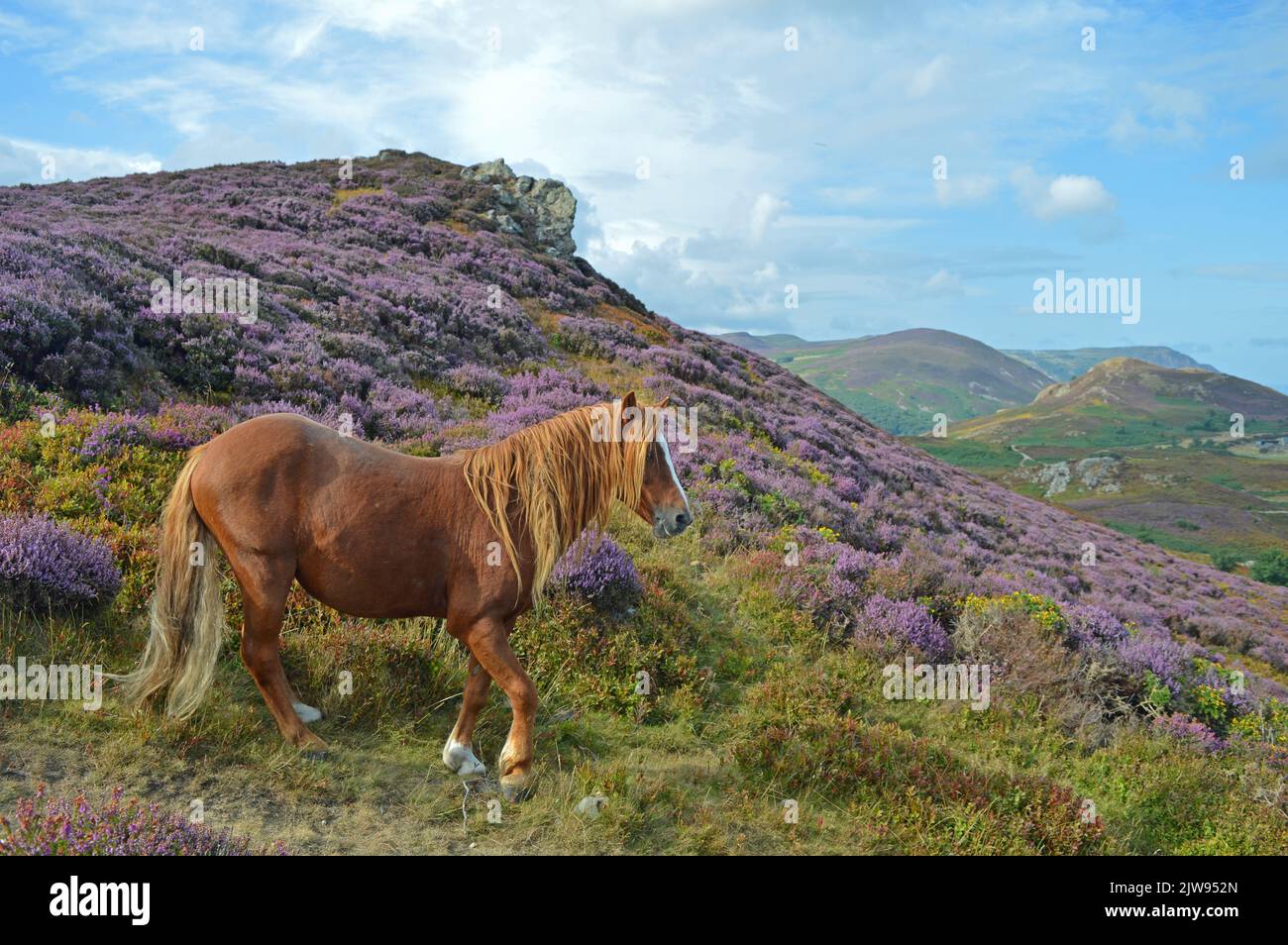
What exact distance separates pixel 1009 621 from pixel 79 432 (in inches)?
403

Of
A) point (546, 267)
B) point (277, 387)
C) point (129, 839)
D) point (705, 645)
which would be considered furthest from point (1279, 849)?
point (546, 267)

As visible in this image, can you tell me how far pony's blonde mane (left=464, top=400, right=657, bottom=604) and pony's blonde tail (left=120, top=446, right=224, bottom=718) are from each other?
5.26 ft

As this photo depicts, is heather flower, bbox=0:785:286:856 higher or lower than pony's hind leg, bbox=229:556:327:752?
lower

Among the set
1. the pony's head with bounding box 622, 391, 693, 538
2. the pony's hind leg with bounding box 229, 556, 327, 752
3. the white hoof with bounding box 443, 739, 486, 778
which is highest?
the pony's head with bounding box 622, 391, 693, 538

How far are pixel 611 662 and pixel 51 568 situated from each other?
405cm

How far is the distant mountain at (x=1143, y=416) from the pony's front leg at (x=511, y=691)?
548 ft

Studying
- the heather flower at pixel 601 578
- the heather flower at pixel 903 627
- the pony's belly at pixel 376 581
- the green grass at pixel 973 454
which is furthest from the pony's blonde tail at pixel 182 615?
the green grass at pixel 973 454

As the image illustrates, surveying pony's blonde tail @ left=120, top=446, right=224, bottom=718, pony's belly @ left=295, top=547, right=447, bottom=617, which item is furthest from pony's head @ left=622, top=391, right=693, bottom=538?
pony's blonde tail @ left=120, top=446, right=224, bottom=718

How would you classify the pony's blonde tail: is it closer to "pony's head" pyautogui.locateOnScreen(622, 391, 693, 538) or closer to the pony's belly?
the pony's belly

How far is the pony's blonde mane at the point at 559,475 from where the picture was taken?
439 centimetres

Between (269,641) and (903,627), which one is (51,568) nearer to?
(269,641)

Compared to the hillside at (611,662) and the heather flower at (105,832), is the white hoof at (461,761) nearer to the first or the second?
the hillside at (611,662)

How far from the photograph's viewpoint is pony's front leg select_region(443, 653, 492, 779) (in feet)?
15.0

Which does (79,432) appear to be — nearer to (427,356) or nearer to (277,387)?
(277,387)
